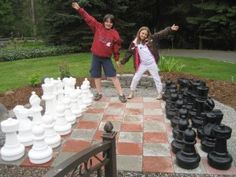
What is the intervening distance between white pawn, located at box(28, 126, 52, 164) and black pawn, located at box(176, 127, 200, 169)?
143 centimetres

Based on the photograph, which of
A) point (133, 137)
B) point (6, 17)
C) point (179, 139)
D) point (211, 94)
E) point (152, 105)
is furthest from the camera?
point (6, 17)

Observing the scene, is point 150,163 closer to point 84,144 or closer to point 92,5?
point 84,144

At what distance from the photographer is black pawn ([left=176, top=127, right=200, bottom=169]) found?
10.9 feet

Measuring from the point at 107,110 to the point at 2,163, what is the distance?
7.39 feet

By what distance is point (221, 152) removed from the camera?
3.39 metres

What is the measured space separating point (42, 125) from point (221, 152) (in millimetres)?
2017

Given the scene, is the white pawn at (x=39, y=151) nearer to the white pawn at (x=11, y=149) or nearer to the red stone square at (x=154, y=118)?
the white pawn at (x=11, y=149)

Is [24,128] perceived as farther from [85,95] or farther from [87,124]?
[85,95]

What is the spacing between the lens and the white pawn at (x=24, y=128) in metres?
3.86

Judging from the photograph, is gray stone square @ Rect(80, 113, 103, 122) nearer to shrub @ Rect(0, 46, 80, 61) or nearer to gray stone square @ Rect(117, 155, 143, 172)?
gray stone square @ Rect(117, 155, 143, 172)

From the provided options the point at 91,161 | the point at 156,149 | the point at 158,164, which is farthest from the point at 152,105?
the point at 91,161

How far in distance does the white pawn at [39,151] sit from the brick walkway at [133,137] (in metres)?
0.06

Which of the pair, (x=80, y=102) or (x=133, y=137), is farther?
(x=80, y=102)

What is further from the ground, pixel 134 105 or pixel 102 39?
pixel 102 39
